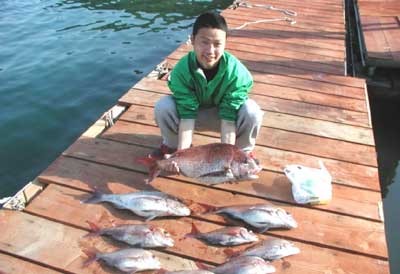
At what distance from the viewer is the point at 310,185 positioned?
136 inches

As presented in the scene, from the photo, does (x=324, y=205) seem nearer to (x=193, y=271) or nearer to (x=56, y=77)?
(x=193, y=271)

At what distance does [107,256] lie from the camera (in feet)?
9.32

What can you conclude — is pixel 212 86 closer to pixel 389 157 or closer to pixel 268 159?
pixel 268 159

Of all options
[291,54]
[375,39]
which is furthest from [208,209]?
[375,39]

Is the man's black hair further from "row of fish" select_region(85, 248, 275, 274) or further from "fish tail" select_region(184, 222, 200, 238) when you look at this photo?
"row of fish" select_region(85, 248, 275, 274)

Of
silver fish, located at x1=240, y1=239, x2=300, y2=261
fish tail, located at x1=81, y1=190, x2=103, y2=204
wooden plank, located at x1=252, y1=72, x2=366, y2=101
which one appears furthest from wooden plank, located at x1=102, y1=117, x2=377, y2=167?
silver fish, located at x1=240, y1=239, x2=300, y2=261

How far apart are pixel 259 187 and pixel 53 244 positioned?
1.77m

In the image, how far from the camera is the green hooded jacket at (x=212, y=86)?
3570 millimetres

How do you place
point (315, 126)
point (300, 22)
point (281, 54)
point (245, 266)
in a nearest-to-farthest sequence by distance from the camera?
point (245, 266) < point (315, 126) < point (281, 54) < point (300, 22)

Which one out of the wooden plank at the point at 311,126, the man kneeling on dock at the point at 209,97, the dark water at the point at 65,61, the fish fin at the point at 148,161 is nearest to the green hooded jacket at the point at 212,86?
the man kneeling on dock at the point at 209,97

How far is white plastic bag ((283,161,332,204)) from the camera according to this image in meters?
3.39

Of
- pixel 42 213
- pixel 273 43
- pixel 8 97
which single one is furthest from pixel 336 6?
pixel 42 213

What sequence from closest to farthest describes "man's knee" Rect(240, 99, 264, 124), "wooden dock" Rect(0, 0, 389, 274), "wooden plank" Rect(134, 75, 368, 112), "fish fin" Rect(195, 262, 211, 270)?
"fish fin" Rect(195, 262, 211, 270) → "wooden dock" Rect(0, 0, 389, 274) → "man's knee" Rect(240, 99, 264, 124) → "wooden plank" Rect(134, 75, 368, 112)

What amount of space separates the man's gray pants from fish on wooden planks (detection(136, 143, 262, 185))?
0.48 metres
